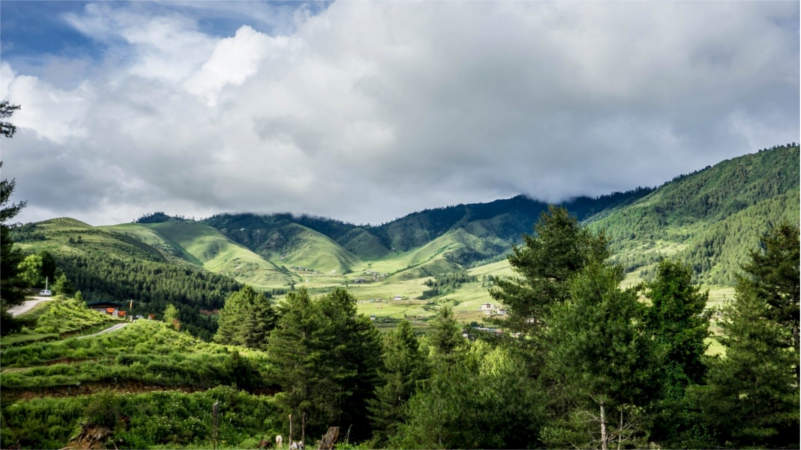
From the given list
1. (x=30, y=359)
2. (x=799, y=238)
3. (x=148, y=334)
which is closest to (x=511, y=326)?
(x=799, y=238)

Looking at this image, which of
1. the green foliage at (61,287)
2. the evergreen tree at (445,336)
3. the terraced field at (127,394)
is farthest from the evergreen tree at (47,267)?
the evergreen tree at (445,336)

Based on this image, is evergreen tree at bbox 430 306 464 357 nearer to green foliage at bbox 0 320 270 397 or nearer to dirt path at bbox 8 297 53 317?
green foliage at bbox 0 320 270 397

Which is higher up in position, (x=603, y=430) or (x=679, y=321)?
(x=679, y=321)

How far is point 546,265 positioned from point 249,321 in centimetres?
6263

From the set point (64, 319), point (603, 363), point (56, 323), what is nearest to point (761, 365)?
point (603, 363)

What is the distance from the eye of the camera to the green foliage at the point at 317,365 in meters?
45.6

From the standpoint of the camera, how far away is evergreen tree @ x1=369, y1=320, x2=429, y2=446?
4781cm

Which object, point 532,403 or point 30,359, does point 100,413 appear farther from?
point 532,403

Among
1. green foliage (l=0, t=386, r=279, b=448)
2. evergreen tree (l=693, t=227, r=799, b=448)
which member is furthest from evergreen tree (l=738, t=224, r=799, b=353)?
green foliage (l=0, t=386, r=279, b=448)

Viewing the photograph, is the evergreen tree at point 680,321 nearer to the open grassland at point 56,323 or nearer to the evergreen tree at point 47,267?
the open grassland at point 56,323

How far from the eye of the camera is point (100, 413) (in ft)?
104

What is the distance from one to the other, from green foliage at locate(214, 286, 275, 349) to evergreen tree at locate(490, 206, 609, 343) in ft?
178

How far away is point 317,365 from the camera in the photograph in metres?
46.7

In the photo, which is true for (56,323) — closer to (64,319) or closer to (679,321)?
(64,319)
